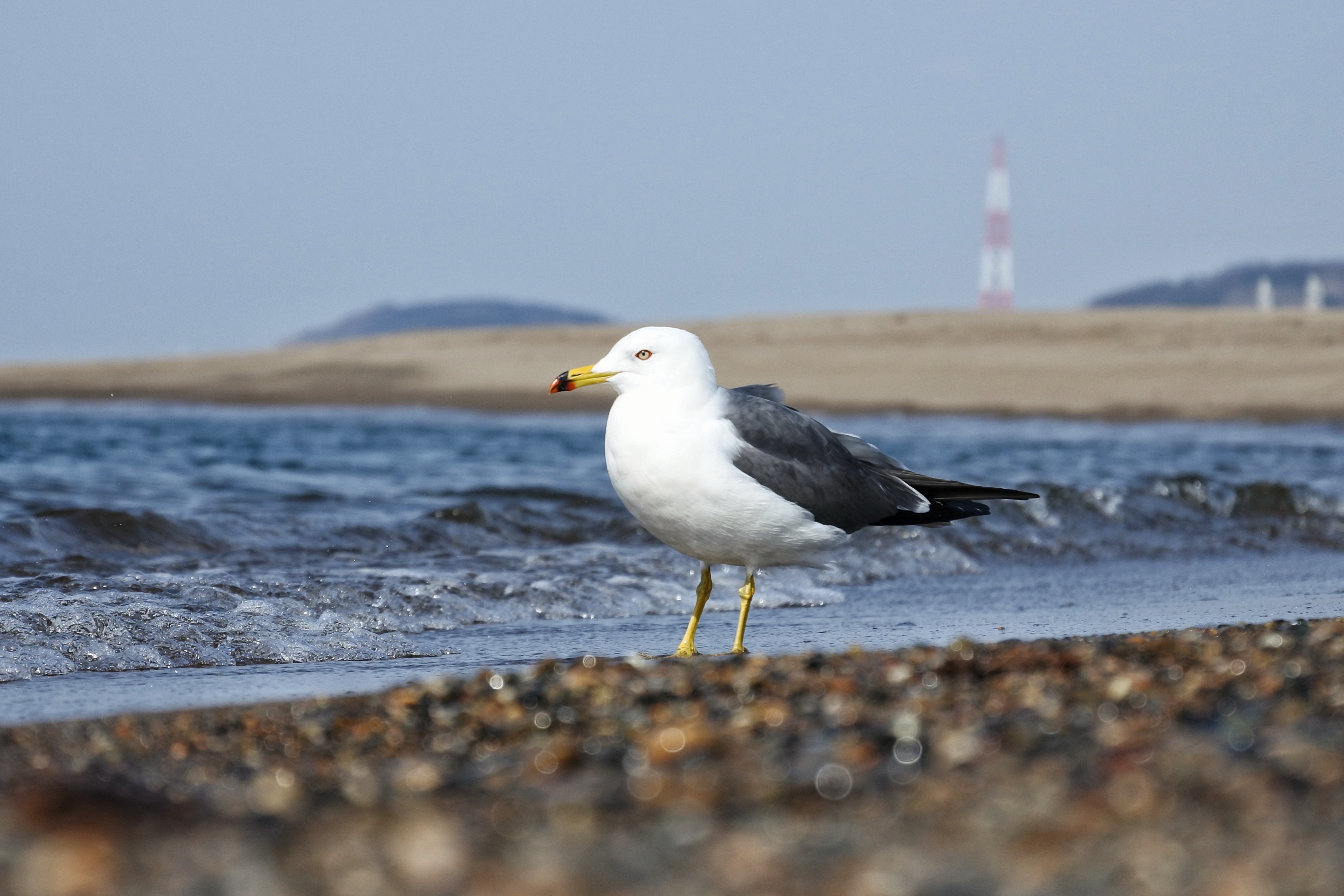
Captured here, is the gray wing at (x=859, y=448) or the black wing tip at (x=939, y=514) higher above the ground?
the gray wing at (x=859, y=448)

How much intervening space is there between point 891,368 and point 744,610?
2109 centimetres

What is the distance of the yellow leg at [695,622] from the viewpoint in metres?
4.82

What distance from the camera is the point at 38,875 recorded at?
2.00m

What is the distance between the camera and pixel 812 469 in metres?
5.04

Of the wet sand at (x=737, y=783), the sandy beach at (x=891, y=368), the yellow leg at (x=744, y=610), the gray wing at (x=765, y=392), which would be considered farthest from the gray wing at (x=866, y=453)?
the sandy beach at (x=891, y=368)

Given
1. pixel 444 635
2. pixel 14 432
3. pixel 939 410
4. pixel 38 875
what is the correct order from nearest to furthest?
pixel 38 875 → pixel 444 635 → pixel 14 432 → pixel 939 410

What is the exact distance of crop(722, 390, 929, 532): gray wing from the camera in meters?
4.82

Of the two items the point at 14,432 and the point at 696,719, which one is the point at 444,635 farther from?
the point at 14,432

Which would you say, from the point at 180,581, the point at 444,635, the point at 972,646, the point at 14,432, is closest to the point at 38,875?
the point at 972,646

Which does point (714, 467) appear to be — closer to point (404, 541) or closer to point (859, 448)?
point (859, 448)

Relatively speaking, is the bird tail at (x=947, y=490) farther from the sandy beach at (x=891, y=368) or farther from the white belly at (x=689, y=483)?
the sandy beach at (x=891, y=368)

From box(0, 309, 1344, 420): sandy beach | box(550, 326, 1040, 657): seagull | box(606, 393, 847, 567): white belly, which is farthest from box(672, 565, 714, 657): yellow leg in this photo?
box(0, 309, 1344, 420): sandy beach

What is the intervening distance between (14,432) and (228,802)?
14.9 m

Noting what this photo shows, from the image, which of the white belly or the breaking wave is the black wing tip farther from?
the breaking wave
